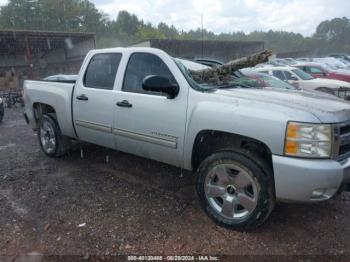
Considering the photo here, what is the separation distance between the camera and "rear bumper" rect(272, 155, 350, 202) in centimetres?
267

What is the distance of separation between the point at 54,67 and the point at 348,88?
2588 centimetres

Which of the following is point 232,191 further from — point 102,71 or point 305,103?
point 102,71

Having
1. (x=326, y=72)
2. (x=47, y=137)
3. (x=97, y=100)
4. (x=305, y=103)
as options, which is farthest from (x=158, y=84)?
(x=326, y=72)

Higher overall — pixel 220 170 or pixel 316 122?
pixel 316 122

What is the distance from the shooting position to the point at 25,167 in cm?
525

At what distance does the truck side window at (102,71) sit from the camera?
167 inches

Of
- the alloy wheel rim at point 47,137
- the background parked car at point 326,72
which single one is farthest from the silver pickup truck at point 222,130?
the background parked car at point 326,72

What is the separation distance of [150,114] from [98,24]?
248 ft

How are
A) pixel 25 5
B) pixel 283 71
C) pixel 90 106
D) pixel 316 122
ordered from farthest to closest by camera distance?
pixel 25 5 → pixel 283 71 → pixel 90 106 → pixel 316 122

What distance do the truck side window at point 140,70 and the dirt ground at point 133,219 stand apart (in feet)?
4.42

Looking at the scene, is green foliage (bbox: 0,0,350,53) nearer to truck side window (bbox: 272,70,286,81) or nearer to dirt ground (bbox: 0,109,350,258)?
truck side window (bbox: 272,70,286,81)

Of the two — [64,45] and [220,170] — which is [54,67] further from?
[220,170]

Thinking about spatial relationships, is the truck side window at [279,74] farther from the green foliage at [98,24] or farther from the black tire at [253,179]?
the green foliage at [98,24]

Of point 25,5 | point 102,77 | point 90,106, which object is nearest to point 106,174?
point 90,106
